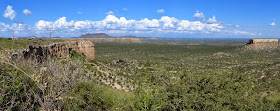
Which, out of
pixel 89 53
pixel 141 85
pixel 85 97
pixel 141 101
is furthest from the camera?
pixel 89 53

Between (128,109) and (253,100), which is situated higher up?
(253,100)

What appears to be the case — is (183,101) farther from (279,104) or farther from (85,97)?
(85,97)

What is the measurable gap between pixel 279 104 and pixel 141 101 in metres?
5.01

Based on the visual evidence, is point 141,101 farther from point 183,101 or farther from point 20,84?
point 20,84

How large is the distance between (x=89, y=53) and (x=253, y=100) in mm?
24547

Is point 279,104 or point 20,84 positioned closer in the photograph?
point 20,84

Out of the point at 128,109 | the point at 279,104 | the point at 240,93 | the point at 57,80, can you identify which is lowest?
the point at 128,109

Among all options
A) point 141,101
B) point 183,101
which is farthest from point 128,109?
point 183,101

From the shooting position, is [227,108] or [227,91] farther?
[227,91]

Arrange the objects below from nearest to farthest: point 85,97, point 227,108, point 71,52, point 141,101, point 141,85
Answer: point 227,108 < point 141,101 < point 141,85 < point 85,97 < point 71,52

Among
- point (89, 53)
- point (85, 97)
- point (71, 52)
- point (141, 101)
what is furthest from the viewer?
point (89, 53)

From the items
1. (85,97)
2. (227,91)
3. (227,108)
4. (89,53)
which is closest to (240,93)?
(227,91)

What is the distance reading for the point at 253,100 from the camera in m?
6.40

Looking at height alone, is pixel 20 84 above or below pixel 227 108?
above
